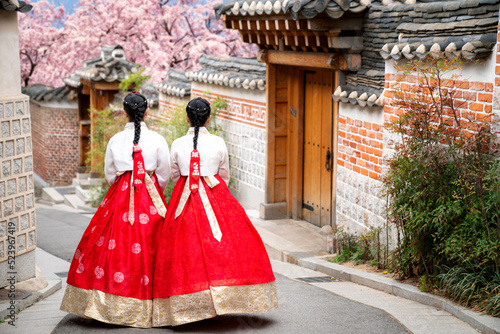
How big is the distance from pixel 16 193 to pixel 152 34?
601 inches

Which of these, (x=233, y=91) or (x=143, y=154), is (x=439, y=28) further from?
(x=233, y=91)

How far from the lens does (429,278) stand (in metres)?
5.74

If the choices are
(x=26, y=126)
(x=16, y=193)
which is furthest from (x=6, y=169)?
(x=26, y=126)

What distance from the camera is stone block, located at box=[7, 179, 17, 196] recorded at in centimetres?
577

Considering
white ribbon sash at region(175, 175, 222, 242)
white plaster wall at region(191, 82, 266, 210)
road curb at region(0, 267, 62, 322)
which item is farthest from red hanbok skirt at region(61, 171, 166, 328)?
white plaster wall at region(191, 82, 266, 210)

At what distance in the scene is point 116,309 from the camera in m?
4.86

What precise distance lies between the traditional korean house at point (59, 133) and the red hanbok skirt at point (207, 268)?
645 inches

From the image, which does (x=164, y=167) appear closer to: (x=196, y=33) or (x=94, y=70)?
(x=94, y=70)

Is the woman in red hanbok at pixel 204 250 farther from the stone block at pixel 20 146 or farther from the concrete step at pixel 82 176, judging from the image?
the concrete step at pixel 82 176

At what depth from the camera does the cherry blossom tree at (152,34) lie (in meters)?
20.1

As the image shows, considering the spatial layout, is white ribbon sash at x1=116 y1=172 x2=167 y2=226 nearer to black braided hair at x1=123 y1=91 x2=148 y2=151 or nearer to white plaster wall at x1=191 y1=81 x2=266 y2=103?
black braided hair at x1=123 y1=91 x2=148 y2=151

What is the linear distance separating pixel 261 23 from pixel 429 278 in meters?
4.98

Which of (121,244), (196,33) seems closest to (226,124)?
(121,244)

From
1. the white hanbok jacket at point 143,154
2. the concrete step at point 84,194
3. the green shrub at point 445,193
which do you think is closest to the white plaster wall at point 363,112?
the green shrub at point 445,193
